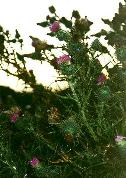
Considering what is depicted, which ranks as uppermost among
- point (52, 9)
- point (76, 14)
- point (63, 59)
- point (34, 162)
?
point (52, 9)

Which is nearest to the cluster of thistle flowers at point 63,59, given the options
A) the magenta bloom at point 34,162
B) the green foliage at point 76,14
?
the green foliage at point 76,14

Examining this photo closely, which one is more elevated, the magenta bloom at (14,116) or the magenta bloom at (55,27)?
the magenta bloom at (55,27)

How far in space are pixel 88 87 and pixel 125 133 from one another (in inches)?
27.0

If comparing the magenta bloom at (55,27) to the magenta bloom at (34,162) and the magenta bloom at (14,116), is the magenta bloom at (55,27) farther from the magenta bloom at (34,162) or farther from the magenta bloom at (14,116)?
the magenta bloom at (34,162)

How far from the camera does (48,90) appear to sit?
627 centimetres

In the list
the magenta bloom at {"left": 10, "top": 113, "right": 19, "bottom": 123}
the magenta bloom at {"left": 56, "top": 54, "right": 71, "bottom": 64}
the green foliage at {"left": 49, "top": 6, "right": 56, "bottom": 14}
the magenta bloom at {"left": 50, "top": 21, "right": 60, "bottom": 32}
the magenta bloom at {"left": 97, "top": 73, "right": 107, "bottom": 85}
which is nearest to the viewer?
the magenta bloom at {"left": 56, "top": 54, "right": 71, "bottom": 64}

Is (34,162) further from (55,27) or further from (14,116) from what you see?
(55,27)

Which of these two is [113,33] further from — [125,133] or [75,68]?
[125,133]

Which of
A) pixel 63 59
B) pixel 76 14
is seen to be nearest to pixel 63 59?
pixel 63 59

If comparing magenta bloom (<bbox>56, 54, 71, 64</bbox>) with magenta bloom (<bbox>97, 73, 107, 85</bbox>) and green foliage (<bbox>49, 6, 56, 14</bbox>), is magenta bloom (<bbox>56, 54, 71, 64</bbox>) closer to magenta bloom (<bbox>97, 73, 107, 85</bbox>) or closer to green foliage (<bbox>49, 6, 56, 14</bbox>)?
magenta bloom (<bbox>97, 73, 107, 85</bbox>)

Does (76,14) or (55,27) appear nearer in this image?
(55,27)

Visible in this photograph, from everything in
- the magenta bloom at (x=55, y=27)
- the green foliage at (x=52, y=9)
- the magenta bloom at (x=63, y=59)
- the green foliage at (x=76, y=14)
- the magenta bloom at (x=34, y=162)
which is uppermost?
the green foliage at (x=52, y=9)

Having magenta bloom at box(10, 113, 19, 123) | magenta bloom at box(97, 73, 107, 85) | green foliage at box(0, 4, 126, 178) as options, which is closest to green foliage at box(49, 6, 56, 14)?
green foliage at box(0, 4, 126, 178)

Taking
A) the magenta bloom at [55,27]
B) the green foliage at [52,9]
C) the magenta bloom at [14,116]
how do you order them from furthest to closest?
Answer: the magenta bloom at [14,116] → the green foliage at [52,9] → the magenta bloom at [55,27]
